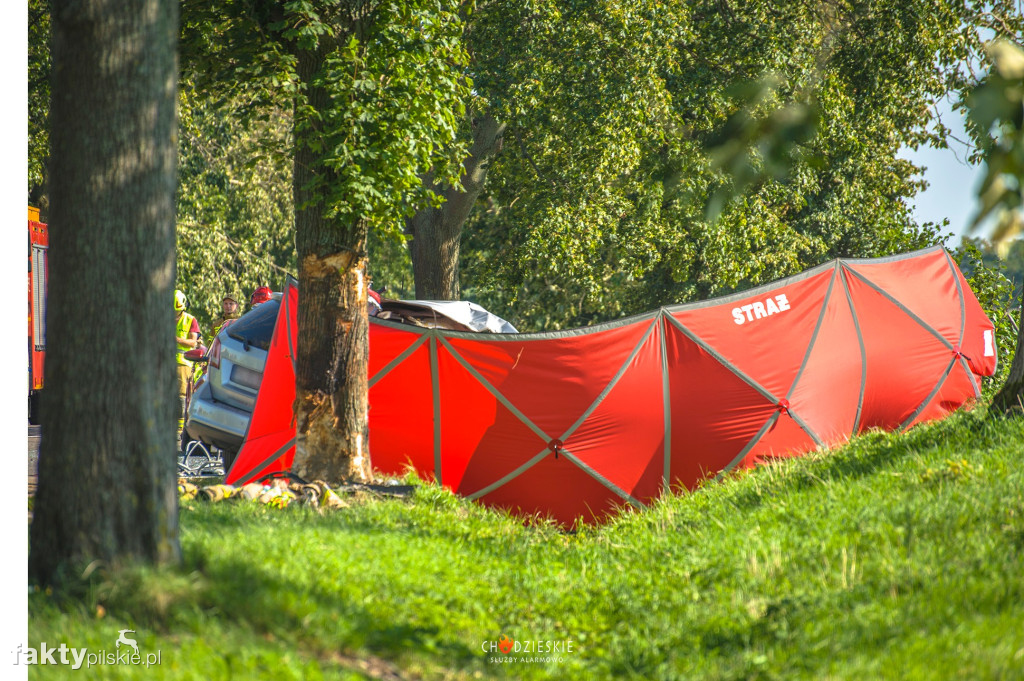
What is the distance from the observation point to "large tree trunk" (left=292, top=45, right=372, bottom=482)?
7.82 m

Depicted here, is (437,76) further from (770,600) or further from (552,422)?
(770,600)

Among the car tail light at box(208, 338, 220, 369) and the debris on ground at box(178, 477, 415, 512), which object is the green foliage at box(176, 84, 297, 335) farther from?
the debris on ground at box(178, 477, 415, 512)

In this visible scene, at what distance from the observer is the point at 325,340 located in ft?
25.8

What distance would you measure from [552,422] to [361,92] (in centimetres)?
368

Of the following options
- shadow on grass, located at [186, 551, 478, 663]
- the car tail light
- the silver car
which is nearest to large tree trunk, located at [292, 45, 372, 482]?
the silver car

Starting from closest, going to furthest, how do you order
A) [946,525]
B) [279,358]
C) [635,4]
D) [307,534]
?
[946,525], [307,534], [279,358], [635,4]

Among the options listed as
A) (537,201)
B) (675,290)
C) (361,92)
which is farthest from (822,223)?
(361,92)

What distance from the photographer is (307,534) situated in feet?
17.8

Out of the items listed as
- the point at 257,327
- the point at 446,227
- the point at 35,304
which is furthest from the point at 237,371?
the point at 446,227

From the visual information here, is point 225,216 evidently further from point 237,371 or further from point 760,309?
point 760,309

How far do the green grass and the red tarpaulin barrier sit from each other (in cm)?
170

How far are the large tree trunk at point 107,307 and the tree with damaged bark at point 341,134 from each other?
3.16m

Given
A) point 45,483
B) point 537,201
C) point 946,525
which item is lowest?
point 946,525

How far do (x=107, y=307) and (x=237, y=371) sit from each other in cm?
618
